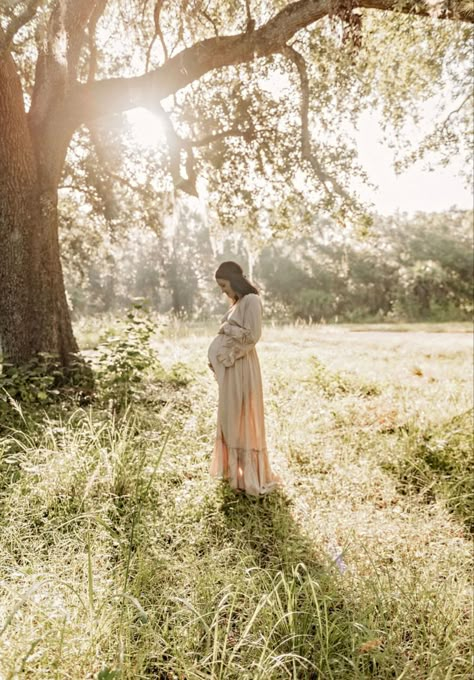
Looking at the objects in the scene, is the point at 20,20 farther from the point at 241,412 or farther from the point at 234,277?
the point at 241,412

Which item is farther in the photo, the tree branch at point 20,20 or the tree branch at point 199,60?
the tree branch at point 199,60

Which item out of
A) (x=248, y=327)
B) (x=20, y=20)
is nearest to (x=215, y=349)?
(x=248, y=327)

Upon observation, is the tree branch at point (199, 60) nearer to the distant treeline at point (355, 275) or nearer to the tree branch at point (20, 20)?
the tree branch at point (20, 20)

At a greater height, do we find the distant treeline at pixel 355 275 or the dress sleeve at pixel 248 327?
the distant treeline at pixel 355 275

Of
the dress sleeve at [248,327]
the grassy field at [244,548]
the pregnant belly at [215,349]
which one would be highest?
the dress sleeve at [248,327]

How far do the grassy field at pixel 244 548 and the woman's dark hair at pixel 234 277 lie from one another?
1522 millimetres

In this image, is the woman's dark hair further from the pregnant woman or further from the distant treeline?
the distant treeline

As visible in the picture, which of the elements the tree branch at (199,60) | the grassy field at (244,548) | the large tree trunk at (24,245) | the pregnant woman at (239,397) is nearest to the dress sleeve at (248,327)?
the pregnant woman at (239,397)

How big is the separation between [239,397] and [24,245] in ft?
14.7

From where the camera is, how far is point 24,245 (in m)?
6.27

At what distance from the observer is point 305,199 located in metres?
8.09

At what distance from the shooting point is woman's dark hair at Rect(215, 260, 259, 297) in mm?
3809

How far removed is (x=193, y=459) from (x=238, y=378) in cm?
120

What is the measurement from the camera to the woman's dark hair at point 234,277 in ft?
12.5
